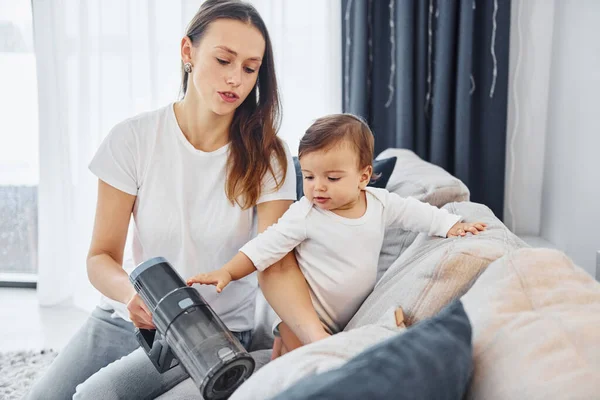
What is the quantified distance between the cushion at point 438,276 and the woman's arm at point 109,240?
1.91ft

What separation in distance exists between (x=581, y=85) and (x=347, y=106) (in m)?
0.92

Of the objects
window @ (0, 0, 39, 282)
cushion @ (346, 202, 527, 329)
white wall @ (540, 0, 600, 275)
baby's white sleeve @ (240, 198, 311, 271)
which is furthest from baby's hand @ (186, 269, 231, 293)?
window @ (0, 0, 39, 282)

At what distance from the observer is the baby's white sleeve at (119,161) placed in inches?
57.7

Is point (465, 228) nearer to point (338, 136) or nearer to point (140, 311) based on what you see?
point (338, 136)

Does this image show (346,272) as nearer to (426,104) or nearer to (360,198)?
(360,198)

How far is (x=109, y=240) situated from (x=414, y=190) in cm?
85

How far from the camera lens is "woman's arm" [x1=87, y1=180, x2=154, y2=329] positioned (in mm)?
1440

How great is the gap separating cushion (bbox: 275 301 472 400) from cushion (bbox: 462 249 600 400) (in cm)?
4

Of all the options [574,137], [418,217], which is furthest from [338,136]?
[574,137]

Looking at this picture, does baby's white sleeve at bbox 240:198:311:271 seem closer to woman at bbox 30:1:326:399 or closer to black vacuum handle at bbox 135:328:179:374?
woman at bbox 30:1:326:399

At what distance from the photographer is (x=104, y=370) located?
51.2 inches

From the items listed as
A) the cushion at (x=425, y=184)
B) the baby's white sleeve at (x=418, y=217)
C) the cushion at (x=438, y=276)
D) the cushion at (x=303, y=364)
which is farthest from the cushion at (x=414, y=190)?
the cushion at (x=303, y=364)

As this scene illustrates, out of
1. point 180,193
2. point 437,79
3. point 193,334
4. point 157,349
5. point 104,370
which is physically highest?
point 437,79

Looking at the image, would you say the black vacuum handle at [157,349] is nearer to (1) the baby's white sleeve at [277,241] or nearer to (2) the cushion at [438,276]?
(1) the baby's white sleeve at [277,241]
